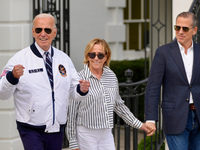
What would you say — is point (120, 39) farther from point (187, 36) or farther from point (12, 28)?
point (187, 36)

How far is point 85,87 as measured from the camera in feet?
15.7

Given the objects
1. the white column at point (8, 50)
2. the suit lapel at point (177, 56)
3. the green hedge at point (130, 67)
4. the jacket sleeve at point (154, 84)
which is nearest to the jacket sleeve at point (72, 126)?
the jacket sleeve at point (154, 84)

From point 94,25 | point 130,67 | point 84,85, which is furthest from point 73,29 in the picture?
point 84,85

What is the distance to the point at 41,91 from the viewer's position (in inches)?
185

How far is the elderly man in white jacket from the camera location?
4.70 meters

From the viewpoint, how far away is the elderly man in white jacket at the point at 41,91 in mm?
4695

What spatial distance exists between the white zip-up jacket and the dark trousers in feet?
0.23

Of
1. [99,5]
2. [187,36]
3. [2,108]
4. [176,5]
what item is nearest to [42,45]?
[187,36]

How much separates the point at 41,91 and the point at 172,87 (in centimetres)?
120

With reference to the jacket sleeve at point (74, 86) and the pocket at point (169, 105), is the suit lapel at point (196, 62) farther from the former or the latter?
the jacket sleeve at point (74, 86)

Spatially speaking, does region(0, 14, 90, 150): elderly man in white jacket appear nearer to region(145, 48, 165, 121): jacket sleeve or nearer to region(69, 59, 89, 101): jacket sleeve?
region(69, 59, 89, 101): jacket sleeve

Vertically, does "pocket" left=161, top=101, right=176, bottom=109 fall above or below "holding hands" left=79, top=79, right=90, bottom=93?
below

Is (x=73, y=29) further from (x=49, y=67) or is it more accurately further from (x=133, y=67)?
(x=49, y=67)

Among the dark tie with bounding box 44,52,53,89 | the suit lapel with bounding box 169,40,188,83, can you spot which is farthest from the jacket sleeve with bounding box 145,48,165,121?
the dark tie with bounding box 44,52,53,89
